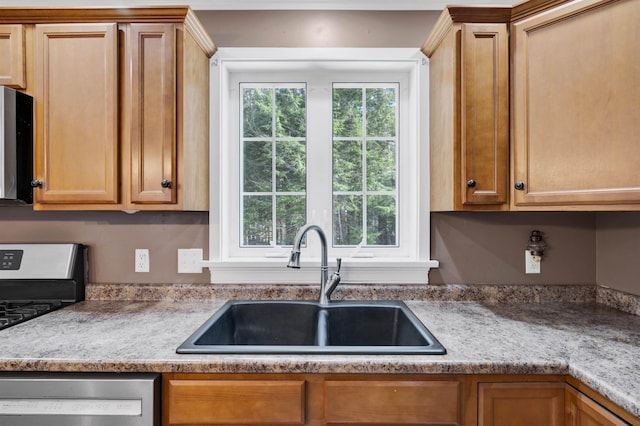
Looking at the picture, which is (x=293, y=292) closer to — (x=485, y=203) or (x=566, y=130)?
(x=485, y=203)

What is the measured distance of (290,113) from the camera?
1901 mm

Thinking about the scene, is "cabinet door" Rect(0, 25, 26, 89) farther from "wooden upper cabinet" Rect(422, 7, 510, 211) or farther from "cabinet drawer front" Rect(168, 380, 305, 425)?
"wooden upper cabinet" Rect(422, 7, 510, 211)

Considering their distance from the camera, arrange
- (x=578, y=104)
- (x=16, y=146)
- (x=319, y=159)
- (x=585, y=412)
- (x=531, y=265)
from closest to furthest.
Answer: (x=585, y=412)
(x=578, y=104)
(x=16, y=146)
(x=531, y=265)
(x=319, y=159)

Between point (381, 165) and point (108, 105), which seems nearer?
point (108, 105)

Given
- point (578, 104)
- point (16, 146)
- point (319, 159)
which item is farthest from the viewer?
point (319, 159)

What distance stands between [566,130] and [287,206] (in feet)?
4.03

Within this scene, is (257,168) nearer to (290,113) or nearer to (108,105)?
(290,113)

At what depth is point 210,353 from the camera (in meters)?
1.07

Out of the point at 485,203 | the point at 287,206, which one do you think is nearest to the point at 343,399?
the point at 485,203

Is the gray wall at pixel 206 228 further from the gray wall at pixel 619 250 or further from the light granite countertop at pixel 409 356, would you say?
the light granite countertop at pixel 409 356

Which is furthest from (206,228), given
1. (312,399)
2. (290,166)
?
(312,399)

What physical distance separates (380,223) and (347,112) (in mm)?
601

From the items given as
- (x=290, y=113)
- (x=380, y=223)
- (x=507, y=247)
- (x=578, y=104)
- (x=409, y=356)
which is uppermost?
(x=290, y=113)

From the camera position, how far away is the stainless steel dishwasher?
1033 mm
